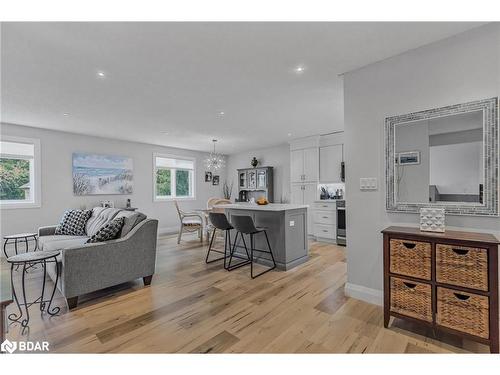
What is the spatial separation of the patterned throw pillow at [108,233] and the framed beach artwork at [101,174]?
327 cm

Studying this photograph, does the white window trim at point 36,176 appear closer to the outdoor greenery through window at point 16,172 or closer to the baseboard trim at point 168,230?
the outdoor greenery through window at point 16,172

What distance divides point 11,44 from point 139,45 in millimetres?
1104

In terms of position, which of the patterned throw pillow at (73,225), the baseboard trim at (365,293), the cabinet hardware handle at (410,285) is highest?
the patterned throw pillow at (73,225)

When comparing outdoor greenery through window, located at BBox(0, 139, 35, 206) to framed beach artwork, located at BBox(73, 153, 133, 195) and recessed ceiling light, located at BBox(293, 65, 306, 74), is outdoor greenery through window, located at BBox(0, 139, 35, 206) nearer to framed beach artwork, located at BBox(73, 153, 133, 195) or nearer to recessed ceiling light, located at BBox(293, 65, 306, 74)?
framed beach artwork, located at BBox(73, 153, 133, 195)

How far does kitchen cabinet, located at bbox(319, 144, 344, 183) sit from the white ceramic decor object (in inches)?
138

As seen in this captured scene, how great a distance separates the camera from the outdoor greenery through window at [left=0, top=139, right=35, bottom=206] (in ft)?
14.7

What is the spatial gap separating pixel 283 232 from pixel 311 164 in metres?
2.94

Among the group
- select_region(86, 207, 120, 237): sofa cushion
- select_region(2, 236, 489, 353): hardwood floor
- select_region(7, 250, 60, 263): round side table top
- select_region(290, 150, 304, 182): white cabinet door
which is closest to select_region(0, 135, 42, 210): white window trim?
select_region(86, 207, 120, 237): sofa cushion

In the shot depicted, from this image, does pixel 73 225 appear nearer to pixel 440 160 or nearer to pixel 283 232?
pixel 283 232

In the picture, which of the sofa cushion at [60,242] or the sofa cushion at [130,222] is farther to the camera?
the sofa cushion at [60,242]

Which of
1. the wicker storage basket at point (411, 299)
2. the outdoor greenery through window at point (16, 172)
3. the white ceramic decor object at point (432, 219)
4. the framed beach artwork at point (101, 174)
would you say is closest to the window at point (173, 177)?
the framed beach artwork at point (101, 174)

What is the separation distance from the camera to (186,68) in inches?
101

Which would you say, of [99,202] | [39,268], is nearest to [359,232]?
[39,268]

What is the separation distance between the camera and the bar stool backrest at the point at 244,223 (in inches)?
126
